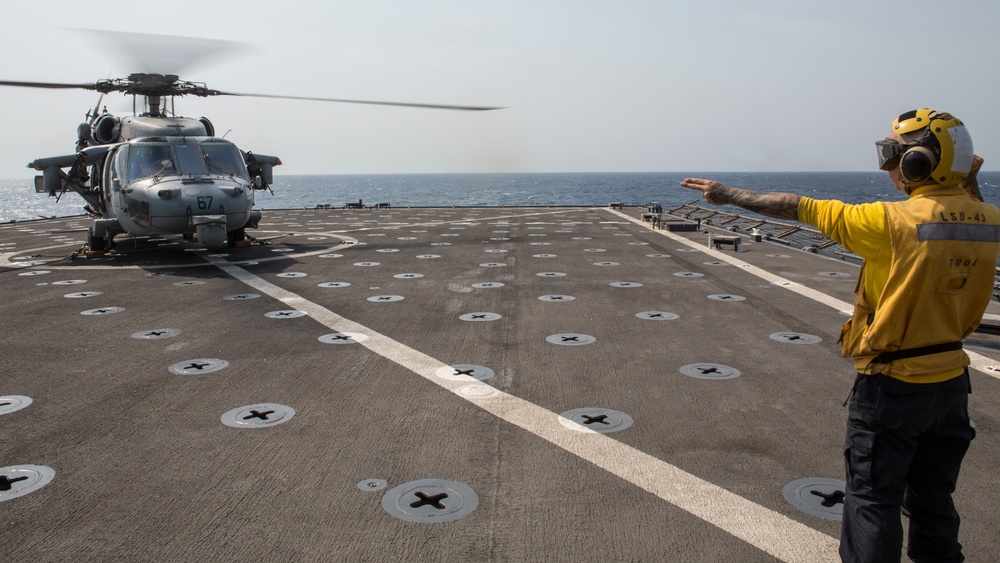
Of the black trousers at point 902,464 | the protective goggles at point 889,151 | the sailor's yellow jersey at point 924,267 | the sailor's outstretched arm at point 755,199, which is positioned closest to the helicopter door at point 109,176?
the sailor's outstretched arm at point 755,199

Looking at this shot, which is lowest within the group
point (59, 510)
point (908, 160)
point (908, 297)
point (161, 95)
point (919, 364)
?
point (59, 510)

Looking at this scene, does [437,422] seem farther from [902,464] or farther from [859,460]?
[902,464]

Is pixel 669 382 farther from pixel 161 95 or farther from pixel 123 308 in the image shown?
pixel 161 95

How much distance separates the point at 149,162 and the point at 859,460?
52.2ft

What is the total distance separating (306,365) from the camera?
7.06 m

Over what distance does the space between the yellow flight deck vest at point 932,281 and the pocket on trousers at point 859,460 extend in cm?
30

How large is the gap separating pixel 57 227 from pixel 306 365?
2276 centimetres

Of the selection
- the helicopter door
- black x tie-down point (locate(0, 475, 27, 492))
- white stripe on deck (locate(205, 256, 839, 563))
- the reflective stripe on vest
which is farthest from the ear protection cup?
the helicopter door

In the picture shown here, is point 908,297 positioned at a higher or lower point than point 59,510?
higher

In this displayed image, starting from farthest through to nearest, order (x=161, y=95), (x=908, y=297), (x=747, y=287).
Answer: (x=161, y=95)
(x=747, y=287)
(x=908, y=297)

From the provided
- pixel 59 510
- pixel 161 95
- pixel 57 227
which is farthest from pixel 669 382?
pixel 57 227

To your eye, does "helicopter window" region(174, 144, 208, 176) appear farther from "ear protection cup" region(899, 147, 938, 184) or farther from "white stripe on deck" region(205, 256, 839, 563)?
"ear protection cup" region(899, 147, 938, 184)

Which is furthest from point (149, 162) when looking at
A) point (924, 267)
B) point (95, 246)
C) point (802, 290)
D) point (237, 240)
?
point (924, 267)

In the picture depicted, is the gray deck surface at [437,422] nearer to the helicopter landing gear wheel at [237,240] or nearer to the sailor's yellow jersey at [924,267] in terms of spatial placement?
the sailor's yellow jersey at [924,267]
